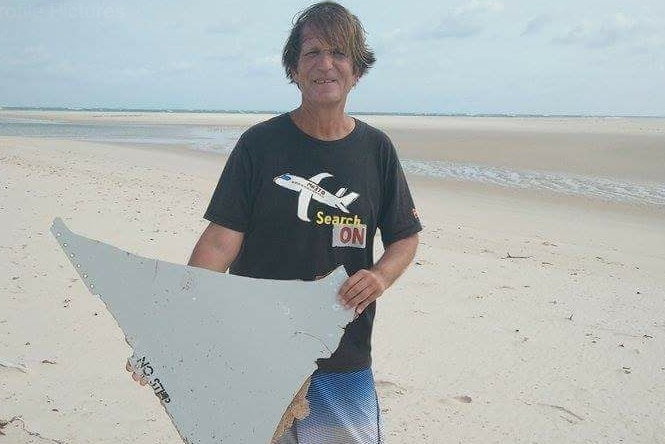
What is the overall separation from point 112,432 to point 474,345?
2366 mm

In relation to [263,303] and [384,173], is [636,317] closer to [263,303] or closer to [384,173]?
[384,173]

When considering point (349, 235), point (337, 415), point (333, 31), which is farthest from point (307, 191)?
point (337, 415)

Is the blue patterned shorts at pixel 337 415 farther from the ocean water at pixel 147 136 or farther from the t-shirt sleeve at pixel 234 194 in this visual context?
the ocean water at pixel 147 136

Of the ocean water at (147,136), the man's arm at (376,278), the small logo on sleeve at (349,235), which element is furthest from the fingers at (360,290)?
the ocean water at (147,136)

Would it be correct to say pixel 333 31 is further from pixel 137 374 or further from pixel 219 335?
pixel 137 374

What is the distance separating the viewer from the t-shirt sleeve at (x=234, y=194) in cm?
176

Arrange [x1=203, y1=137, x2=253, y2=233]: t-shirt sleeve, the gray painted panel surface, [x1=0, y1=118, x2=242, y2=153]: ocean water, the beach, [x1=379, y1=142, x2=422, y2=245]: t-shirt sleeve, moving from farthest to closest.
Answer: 1. [x1=0, y1=118, x2=242, y2=153]: ocean water
2. the beach
3. [x1=379, y1=142, x2=422, y2=245]: t-shirt sleeve
4. [x1=203, y1=137, x2=253, y2=233]: t-shirt sleeve
5. the gray painted panel surface

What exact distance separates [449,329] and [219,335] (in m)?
2.83

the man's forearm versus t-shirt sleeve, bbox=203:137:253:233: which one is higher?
t-shirt sleeve, bbox=203:137:253:233

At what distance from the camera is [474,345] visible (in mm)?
4000

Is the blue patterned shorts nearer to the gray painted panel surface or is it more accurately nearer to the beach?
the gray painted panel surface

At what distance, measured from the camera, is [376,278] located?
1762mm

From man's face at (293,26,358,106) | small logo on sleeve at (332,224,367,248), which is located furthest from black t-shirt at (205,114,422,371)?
man's face at (293,26,358,106)

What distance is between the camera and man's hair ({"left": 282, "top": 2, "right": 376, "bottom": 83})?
1.78m
